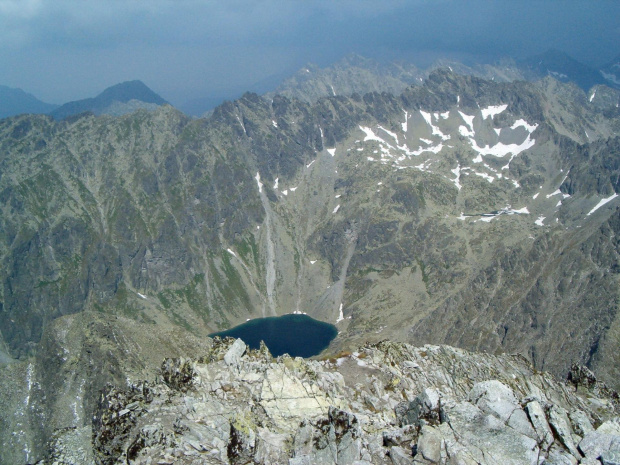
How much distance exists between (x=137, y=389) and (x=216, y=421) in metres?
9.09

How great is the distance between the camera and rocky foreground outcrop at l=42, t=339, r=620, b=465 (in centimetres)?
2519

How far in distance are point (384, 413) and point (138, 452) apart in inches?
776

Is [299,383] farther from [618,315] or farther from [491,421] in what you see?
[618,315]

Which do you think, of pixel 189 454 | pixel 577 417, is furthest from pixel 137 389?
pixel 577 417

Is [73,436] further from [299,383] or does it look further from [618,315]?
[618,315]

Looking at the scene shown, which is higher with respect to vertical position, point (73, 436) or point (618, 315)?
point (73, 436)

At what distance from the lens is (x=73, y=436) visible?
3909 cm

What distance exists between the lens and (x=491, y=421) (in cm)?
2653

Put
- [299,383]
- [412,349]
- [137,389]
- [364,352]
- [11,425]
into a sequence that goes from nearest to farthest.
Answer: [137,389] < [299,383] < [364,352] < [412,349] < [11,425]

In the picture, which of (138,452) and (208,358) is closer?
(138,452)

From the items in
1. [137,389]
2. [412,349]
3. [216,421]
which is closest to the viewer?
[216,421]

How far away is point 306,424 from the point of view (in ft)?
92.8

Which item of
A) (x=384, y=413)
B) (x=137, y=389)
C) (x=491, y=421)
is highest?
(x=491, y=421)

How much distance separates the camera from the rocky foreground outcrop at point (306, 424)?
25.2m
